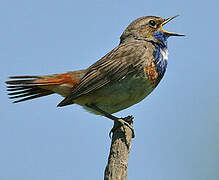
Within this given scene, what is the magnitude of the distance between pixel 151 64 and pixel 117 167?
2.13 metres

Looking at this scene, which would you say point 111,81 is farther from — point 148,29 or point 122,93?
point 148,29

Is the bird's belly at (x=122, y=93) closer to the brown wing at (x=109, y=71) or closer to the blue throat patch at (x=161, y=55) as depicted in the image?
the brown wing at (x=109, y=71)

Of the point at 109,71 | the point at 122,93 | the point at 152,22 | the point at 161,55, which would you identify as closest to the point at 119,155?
the point at 122,93

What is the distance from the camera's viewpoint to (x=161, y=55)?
19.9 feet

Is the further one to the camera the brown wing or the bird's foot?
the brown wing

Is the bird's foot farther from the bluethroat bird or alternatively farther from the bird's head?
the bird's head

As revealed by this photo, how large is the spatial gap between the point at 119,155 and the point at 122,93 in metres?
1.55

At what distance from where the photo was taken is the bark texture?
394cm

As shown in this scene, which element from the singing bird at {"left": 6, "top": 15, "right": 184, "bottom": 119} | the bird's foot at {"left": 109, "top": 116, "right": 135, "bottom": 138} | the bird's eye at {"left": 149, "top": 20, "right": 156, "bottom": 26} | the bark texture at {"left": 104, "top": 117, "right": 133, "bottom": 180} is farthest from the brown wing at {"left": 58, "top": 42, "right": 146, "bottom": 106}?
the bark texture at {"left": 104, "top": 117, "right": 133, "bottom": 180}

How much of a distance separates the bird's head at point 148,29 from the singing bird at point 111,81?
13 centimetres

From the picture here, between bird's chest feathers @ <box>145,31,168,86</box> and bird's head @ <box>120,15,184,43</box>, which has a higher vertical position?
bird's head @ <box>120,15,184,43</box>

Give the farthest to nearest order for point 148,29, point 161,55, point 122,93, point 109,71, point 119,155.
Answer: point 148,29
point 161,55
point 109,71
point 122,93
point 119,155

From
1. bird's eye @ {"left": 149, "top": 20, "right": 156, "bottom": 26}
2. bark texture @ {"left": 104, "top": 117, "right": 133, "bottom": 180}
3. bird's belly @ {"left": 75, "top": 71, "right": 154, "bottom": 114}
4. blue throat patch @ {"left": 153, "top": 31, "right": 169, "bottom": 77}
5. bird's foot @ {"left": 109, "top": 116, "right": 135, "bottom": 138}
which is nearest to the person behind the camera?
bark texture @ {"left": 104, "top": 117, "right": 133, "bottom": 180}

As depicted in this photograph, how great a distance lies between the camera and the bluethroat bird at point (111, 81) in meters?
5.69
